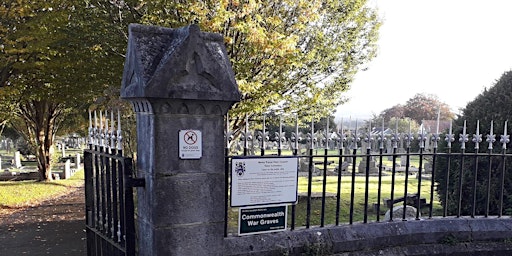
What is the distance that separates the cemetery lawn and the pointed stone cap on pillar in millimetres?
11148

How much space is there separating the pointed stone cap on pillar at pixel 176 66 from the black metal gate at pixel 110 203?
2.10ft

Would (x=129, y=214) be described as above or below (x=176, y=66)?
below

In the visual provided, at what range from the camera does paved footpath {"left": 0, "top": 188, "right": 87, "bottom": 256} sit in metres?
7.35

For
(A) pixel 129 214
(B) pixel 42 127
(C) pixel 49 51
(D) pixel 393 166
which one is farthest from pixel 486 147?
(B) pixel 42 127

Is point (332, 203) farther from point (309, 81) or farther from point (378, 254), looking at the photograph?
point (378, 254)

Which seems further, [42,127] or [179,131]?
[42,127]

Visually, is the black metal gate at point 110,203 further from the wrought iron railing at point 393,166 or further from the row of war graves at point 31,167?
the row of war graves at point 31,167

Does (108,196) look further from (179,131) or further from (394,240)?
(394,240)

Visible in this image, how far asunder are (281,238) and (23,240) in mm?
6436

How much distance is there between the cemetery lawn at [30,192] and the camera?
12.9 meters

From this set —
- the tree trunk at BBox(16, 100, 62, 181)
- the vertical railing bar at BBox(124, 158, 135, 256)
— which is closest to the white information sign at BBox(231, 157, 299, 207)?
the vertical railing bar at BBox(124, 158, 135, 256)

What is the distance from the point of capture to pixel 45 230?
8961 millimetres

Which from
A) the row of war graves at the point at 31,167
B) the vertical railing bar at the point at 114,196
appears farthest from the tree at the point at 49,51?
the vertical railing bar at the point at 114,196

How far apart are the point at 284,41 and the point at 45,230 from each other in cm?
694
